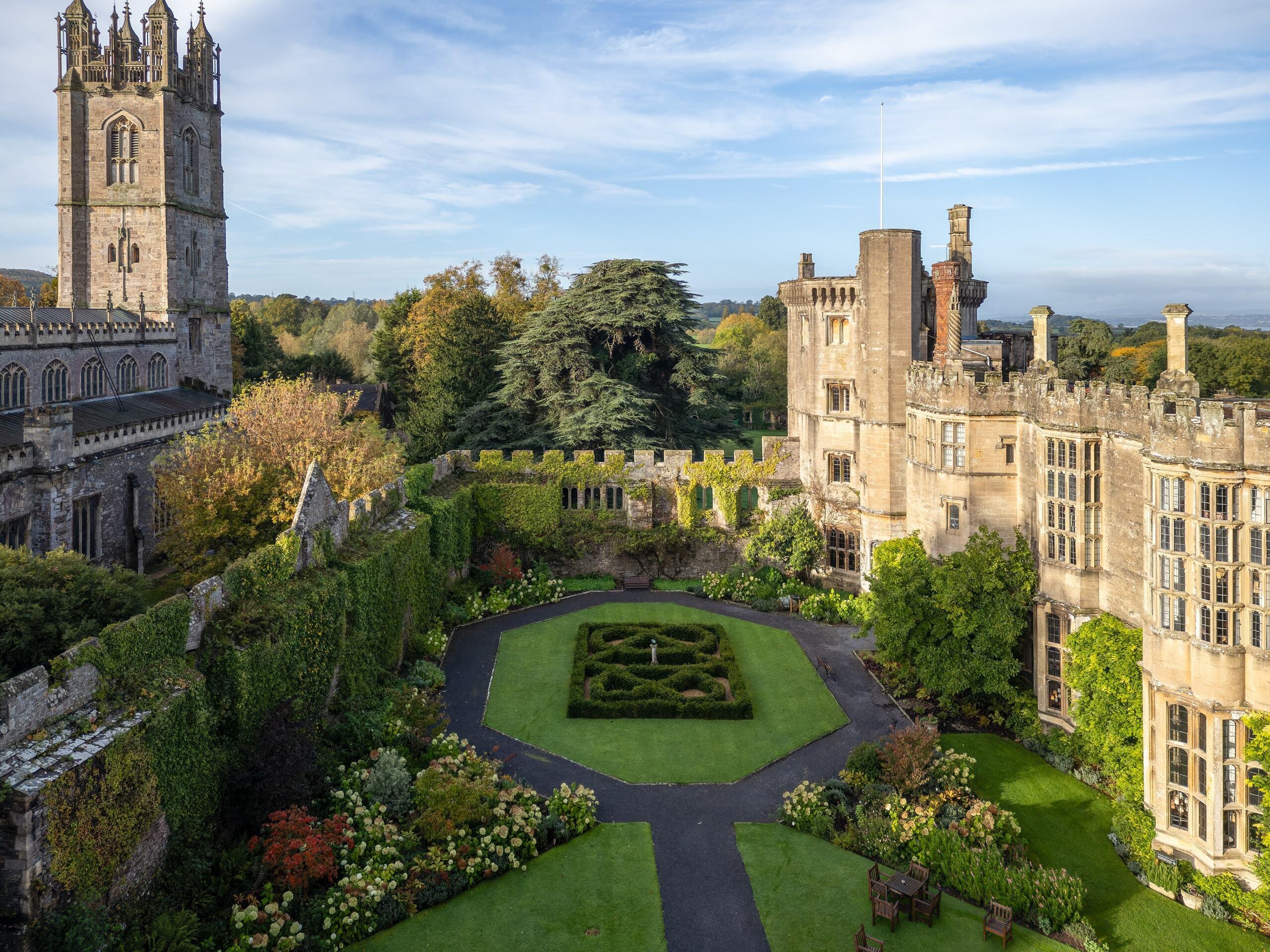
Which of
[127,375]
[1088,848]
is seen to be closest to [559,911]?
[1088,848]

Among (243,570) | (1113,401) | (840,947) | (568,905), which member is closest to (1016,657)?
(1113,401)

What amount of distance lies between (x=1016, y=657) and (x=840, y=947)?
439 inches

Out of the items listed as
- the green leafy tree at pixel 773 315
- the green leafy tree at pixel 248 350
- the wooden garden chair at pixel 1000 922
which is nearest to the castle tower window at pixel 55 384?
the green leafy tree at pixel 248 350

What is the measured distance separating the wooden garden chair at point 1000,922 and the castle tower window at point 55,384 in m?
37.8

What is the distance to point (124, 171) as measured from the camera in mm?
49250

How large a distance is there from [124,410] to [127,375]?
14.2ft

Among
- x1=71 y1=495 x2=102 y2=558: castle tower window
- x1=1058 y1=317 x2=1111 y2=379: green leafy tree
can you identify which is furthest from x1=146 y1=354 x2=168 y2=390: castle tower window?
x1=1058 y1=317 x2=1111 y2=379: green leafy tree

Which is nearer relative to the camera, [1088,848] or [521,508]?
[1088,848]

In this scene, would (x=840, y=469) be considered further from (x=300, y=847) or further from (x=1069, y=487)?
(x=300, y=847)

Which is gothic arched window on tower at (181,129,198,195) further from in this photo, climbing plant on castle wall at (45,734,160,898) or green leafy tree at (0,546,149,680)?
climbing plant on castle wall at (45,734,160,898)

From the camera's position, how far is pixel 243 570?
1898cm

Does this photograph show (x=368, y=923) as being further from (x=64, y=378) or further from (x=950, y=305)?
(x=64, y=378)

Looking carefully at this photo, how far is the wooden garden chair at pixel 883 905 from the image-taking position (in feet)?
52.4

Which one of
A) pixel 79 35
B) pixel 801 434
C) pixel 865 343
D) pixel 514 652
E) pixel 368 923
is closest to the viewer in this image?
pixel 368 923
